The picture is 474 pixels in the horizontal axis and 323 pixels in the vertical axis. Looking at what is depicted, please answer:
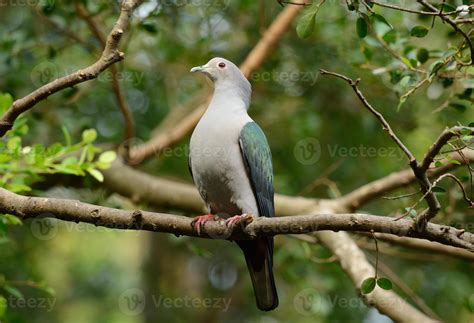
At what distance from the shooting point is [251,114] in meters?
7.50

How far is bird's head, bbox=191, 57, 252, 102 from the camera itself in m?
4.81

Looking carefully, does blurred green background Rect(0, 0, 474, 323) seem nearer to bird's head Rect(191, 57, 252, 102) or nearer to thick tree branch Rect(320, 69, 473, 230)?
bird's head Rect(191, 57, 252, 102)

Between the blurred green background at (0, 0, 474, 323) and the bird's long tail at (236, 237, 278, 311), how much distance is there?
3.66 feet

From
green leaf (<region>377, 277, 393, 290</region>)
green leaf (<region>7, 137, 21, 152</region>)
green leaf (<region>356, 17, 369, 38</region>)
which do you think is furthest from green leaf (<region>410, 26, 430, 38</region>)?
green leaf (<region>7, 137, 21, 152</region>)

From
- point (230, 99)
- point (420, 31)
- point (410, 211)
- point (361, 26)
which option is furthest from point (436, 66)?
point (230, 99)

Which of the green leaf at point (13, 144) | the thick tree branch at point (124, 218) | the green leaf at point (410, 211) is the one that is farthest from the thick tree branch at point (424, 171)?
the green leaf at point (13, 144)

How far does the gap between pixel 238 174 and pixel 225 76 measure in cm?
88

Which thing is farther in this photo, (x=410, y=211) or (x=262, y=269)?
(x=262, y=269)

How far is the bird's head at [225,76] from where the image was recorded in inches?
189

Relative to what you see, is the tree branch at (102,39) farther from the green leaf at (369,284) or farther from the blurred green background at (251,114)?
the green leaf at (369,284)

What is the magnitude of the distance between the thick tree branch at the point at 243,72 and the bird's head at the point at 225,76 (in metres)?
1.27

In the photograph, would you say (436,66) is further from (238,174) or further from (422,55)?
(238,174)

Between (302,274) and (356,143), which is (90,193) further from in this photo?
(356,143)

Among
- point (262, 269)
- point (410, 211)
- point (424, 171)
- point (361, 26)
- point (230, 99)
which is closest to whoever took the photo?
point (424, 171)
